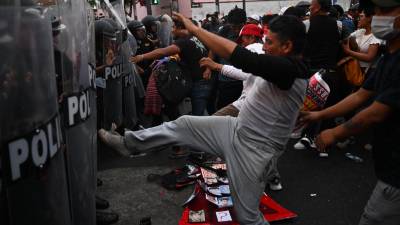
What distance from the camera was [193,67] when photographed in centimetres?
489

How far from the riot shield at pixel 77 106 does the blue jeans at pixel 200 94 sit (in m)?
2.56

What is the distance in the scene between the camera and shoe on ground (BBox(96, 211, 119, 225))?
11.0ft

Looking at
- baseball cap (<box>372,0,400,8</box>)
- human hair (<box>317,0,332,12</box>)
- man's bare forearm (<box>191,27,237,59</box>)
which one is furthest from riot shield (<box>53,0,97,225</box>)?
human hair (<box>317,0,332,12</box>)

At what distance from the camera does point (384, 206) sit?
201 cm

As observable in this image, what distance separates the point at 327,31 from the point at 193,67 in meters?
1.66

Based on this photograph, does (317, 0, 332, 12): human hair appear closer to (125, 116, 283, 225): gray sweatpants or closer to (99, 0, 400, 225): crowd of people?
(99, 0, 400, 225): crowd of people

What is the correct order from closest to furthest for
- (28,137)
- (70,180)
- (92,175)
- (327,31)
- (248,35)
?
(28,137) < (70,180) < (92,175) < (248,35) < (327,31)

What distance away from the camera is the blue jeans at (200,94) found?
499 cm

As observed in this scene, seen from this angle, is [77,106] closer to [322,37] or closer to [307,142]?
[322,37]

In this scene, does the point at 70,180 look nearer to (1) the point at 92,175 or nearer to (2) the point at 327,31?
(1) the point at 92,175

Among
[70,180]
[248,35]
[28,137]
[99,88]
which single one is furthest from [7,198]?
[248,35]

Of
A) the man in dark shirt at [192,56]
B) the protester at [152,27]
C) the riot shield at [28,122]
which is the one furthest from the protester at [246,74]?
the protester at [152,27]

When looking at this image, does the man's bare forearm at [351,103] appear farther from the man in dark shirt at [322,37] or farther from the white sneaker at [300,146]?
the white sneaker at [300,146]

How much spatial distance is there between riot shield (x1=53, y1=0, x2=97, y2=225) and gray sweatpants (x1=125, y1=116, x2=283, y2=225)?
1.25 feet
